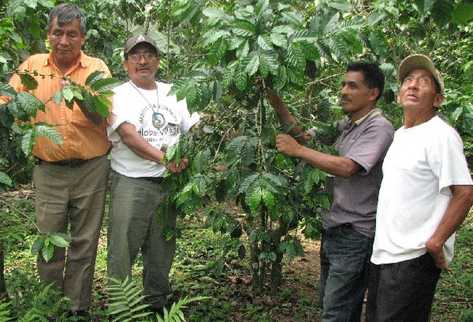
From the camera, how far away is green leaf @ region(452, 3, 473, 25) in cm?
210

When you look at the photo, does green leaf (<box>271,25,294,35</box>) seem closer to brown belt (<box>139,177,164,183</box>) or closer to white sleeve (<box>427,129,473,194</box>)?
white sleeve (<box>427,129,473,194</box>)

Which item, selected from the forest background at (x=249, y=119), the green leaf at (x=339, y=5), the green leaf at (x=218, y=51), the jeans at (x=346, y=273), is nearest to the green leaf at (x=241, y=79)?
the forest background at (x=249, y=119)

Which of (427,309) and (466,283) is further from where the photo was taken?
(466,283)

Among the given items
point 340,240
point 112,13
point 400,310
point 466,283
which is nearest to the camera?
point 400,310

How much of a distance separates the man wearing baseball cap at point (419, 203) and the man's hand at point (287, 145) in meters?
0.42

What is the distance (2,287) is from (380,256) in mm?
2319

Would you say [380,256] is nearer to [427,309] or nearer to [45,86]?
[427,309]

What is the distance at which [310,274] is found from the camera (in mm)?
4906

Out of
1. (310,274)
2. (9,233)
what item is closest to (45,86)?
(9,233)

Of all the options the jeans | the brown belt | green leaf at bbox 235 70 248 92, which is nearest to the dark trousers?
the jeans

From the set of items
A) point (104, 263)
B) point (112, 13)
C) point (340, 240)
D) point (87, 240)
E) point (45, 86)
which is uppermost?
point (112, 13)

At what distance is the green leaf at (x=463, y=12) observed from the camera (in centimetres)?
210

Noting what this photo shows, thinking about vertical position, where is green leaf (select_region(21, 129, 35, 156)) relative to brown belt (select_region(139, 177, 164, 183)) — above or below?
above

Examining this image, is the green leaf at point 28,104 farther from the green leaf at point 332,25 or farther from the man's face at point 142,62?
the green leaf at point 332,25
